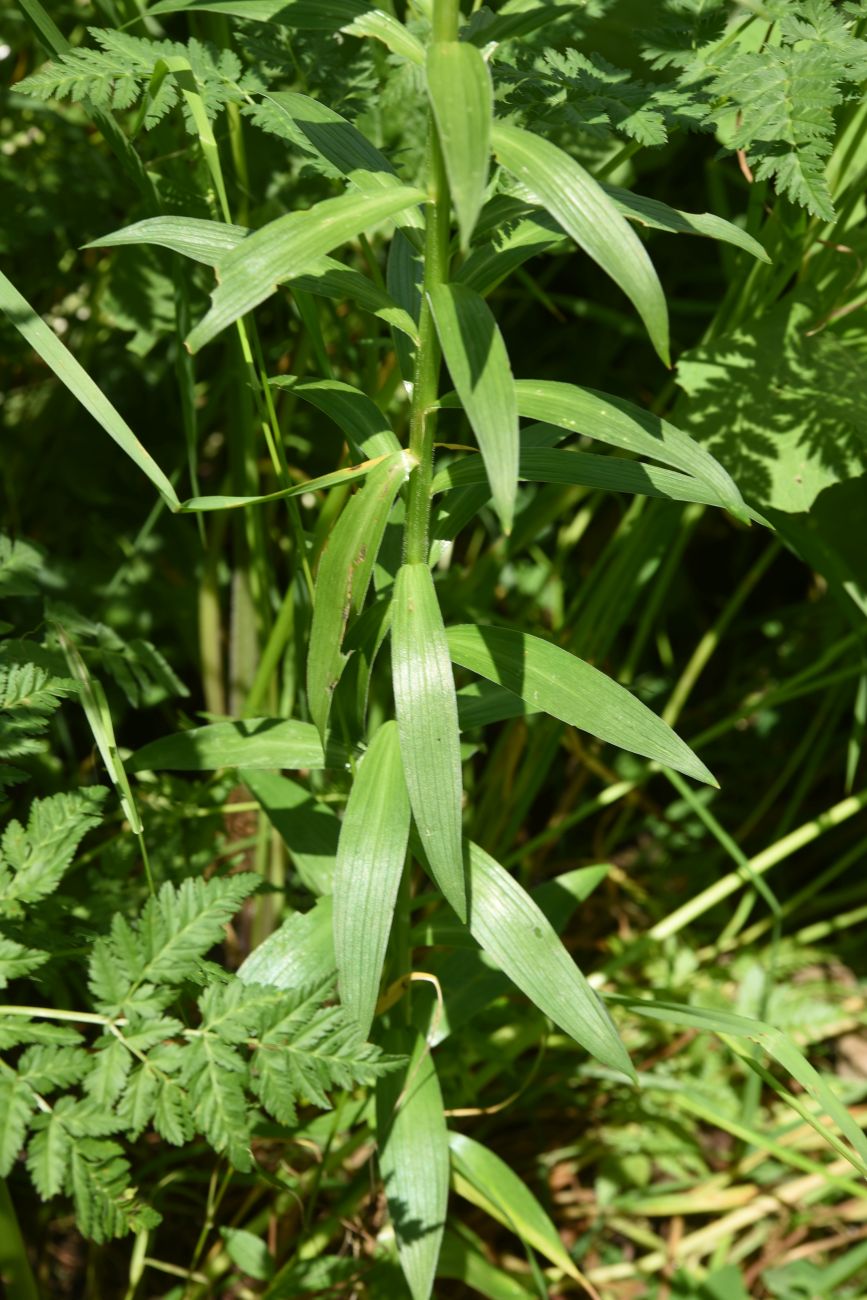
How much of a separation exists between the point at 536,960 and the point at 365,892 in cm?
13

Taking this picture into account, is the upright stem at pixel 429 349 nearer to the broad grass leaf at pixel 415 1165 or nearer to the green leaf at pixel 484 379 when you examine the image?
the green leaf at pixel 484 379

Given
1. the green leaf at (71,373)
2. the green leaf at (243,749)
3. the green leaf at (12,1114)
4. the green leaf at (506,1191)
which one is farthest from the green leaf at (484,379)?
the green leaf at (506,1191)

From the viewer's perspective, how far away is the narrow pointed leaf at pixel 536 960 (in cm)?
79

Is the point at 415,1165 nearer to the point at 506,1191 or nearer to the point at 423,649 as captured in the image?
the point at 506,1191

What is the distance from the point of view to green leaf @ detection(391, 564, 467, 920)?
0.75 m

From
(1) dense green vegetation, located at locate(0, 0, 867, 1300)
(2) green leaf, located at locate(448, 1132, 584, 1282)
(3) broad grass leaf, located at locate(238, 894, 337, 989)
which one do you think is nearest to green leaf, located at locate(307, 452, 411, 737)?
(1) dense green vegetation, located at locate(0, 0, 867, 1300)

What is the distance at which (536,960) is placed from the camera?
81cm

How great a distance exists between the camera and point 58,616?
1.07m

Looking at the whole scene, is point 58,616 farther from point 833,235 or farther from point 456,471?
point 833,235

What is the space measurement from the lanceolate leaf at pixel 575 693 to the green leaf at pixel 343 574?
0.33 feet

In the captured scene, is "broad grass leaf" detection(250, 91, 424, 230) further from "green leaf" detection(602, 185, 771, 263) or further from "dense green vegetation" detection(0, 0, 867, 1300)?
"green leaf" detection(602, 185, 771, 263)

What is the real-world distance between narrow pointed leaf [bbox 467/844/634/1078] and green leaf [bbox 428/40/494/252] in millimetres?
468

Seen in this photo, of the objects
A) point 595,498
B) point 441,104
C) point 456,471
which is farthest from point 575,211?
point 595,498

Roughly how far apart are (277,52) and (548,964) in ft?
2.48
